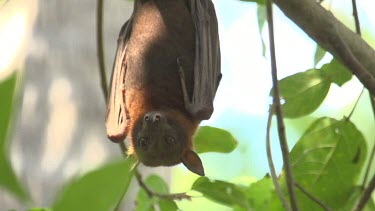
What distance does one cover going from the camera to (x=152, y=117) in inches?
81.0

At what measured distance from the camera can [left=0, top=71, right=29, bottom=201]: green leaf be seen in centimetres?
47

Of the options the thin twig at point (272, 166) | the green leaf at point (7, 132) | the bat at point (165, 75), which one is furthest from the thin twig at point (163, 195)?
the green leaf at point (7, 132)

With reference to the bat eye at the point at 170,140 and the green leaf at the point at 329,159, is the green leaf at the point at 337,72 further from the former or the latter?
the bat eye at the point at 170,140

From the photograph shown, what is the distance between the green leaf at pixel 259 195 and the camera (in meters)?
1.62

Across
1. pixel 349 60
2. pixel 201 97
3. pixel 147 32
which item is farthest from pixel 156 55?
pixel 349 60

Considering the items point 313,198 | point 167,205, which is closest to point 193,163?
point 167,205

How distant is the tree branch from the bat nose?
25.1 inches

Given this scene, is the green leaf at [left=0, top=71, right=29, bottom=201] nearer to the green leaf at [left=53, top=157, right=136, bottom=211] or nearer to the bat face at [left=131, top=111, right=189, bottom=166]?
the green leaf at [left=53, top=157, right=136, bottom=211]

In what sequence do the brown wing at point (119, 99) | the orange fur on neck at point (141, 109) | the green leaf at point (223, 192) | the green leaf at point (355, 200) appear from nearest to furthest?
the green leaf at point (223, 192) → the green leaf at point (355, 200) → the brown wing at point (119, 99) → the orange fur on neck at point (141, 109)

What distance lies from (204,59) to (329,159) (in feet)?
1.68

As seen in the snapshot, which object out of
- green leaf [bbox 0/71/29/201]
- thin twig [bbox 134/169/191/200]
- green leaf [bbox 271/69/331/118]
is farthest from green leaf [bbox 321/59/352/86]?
green leaf [bbox 0/71/29/201]

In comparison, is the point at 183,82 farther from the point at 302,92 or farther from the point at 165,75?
the point at 302,92

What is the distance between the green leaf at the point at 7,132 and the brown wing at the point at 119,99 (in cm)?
149

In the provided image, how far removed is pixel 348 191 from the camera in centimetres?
177
